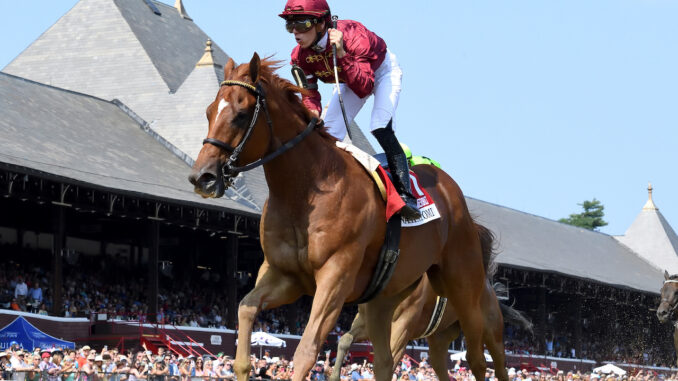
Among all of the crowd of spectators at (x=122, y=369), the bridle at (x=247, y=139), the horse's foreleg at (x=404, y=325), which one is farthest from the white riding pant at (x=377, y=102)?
the crowd of spectators at (x=122, y=369)

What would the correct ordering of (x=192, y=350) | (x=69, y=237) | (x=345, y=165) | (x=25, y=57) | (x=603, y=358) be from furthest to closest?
1. (x=603, y=358)
2. (x=25, y=57)
3. (x=69, y=237)
4. (x=192, y=350)
5. (x=345, y=165)

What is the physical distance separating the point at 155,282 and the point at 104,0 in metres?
21.5

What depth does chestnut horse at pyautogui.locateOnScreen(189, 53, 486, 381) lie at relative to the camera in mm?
6410

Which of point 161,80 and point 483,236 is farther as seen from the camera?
point 161,80

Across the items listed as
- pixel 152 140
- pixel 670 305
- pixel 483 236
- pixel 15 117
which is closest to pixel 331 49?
pixel 483 236

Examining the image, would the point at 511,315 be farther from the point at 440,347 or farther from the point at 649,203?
the point at 649,203

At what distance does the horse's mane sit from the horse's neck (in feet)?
0.72

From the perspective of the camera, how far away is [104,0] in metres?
45.0

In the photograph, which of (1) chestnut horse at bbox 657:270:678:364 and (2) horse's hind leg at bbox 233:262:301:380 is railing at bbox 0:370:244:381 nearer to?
(2) horse's hind leg at bbox 233:262:301:380

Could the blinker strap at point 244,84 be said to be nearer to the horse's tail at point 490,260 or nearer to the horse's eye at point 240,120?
the horse's eye at point 240,120

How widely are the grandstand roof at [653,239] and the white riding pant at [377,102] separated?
2201 inches

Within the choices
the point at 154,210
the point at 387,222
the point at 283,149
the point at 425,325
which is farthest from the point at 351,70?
the point at 154,210

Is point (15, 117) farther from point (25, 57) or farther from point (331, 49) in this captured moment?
point (331, 49)

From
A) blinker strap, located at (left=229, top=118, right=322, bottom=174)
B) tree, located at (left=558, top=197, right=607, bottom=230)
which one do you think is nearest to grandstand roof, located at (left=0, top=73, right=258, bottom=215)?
blinker strap, located at (left=229, top=118, right=322, bottom=174)
